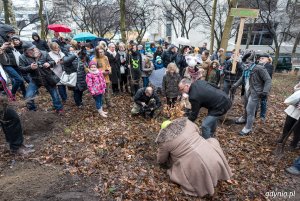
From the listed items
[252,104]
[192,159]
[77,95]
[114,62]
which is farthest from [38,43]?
[252,104]

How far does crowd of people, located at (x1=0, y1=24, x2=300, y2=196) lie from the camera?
3.30 metres

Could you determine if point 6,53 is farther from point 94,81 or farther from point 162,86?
point 162,86

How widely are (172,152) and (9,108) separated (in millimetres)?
2991

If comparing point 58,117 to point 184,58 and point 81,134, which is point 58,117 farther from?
point 184,58

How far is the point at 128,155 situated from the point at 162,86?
2.98m

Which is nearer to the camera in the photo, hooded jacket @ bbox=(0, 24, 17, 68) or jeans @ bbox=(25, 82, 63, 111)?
jeans @ bbox=(25, 82, 63, 111)

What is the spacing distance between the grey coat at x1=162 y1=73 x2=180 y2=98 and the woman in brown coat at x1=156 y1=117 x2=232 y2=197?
3235 mm

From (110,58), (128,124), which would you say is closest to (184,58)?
(110,58)

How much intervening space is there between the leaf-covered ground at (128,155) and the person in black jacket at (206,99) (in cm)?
104

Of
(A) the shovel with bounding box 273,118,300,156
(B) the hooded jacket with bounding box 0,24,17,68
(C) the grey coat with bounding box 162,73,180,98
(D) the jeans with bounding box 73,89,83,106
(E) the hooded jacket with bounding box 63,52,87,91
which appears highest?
(B) the hooded jacket with bounding box 0,24,17,68

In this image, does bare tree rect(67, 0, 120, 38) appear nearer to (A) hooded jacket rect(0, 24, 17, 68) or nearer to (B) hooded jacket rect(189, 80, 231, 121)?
(A) hooded jacket rect(0, 24, 17, 68)

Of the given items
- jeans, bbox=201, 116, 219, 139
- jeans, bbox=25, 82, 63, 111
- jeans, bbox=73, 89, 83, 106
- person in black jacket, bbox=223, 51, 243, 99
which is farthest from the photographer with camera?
person in black jacket, bbox=223, 51, 243, 99

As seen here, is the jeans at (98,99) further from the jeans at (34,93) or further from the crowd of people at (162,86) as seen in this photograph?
the jeans at (34,93)

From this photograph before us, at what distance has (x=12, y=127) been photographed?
3965 mm
